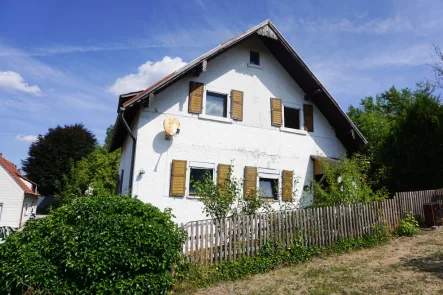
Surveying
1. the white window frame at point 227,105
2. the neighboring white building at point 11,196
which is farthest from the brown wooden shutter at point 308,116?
the neighboring white building at point 11,196

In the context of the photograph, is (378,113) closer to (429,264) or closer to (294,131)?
(294,131)

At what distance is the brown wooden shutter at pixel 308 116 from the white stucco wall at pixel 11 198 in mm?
24993

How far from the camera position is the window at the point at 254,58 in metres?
13.0

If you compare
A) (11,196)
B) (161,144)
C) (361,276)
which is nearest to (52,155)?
(11,196)

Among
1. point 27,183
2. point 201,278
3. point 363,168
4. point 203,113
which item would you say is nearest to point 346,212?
point 363,168

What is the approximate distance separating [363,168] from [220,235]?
18.5ft

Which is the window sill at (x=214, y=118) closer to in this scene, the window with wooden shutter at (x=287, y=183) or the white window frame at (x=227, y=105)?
the white window frame at (x=227, y=105)

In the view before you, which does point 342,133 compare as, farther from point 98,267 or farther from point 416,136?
point 98,267

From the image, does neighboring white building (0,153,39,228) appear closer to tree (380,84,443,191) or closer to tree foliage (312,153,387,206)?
tree foliage (312,153,387,206)

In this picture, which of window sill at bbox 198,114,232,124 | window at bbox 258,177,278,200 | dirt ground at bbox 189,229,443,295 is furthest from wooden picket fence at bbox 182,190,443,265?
window sill at bbox 198,114,232,124

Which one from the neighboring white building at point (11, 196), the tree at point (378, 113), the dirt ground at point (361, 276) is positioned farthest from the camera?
the neighboring white building at point (11, 196)

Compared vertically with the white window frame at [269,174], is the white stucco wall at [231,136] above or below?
above

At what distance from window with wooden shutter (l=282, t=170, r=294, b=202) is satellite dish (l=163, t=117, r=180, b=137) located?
15.1 ft

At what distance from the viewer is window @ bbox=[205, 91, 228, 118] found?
466 inches
